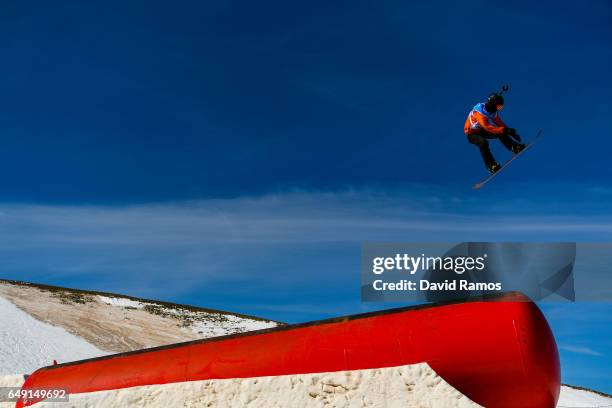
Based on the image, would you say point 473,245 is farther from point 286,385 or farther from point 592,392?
point 592,392

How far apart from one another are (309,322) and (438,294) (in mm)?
1961

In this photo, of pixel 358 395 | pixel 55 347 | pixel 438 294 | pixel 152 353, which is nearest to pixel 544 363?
pixel 438 294

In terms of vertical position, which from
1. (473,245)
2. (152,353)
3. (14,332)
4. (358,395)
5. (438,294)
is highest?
(14,332)

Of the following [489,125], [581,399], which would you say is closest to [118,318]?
[581,399]

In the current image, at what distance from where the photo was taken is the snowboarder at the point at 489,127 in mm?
8125

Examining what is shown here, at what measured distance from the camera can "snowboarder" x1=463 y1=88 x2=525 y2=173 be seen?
8125 millimetres

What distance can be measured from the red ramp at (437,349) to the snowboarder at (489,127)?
3357mm

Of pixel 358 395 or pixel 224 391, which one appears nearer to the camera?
pixel 358 395

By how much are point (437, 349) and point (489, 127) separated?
13.7 feet

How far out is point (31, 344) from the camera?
2420 cm

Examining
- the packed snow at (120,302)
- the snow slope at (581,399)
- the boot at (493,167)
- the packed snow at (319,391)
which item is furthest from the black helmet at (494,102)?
the packed snow at (120,302)

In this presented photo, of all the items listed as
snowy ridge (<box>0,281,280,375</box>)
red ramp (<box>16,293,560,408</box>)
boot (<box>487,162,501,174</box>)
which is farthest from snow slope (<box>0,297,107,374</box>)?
boot (<box>487,162,501,174</box>)

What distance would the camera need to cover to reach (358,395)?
6.19 metres

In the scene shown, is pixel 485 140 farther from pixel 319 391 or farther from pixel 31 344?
pixel 31 344
